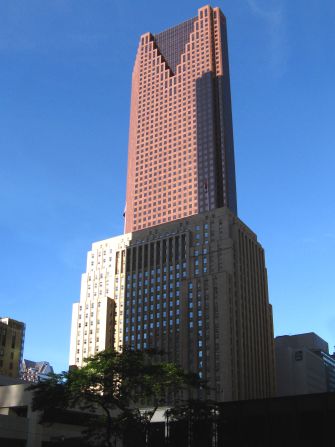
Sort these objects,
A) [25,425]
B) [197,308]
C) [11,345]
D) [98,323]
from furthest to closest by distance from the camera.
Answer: [11,345]
[98,323]
[197,308]
[25,425]

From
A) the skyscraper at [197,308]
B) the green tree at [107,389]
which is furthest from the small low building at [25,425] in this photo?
the skyscraper at [197,308]

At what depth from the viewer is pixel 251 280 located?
190 metres

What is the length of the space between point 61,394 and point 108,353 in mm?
7386

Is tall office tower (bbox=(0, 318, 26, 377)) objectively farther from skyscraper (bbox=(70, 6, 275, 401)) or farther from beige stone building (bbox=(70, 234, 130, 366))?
skyscraper (bbox=(70, 6, 275, 401))

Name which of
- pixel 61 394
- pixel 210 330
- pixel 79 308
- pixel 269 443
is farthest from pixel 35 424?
pixel 79 308

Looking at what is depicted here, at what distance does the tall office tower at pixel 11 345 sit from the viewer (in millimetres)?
186413

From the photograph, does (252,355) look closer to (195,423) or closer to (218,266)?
(218,266)

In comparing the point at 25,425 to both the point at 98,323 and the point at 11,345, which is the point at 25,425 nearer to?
the point at 98,323

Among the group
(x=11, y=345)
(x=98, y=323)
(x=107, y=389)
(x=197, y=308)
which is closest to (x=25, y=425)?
(x=107, y=389)

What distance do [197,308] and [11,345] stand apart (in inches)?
2520

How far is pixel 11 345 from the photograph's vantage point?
192m

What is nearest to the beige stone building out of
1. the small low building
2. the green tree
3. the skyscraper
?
the skyscraper

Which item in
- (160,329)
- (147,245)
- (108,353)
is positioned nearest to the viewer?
(108,353)

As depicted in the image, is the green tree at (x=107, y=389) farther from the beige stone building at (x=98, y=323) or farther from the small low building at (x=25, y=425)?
the beige stone building at (x=98, y=323)
